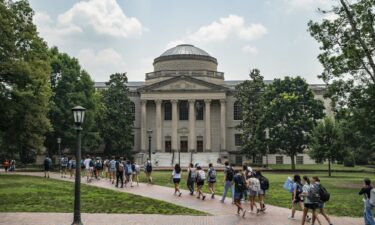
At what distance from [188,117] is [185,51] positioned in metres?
14.1

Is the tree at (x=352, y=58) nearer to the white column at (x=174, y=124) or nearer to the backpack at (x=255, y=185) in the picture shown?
the backpack at (x=255, y=185)

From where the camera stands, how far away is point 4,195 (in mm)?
21516

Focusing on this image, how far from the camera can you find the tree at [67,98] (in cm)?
4719

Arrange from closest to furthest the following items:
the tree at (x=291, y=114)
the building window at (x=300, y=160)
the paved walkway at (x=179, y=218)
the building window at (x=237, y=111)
Answer: the paved walkway at (x=179, y=218)
the tree at (x=291, y=114)
the building window at (x=300, y=160)
the building window at (x=237, y=111)

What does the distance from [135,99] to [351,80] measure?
1881 inches

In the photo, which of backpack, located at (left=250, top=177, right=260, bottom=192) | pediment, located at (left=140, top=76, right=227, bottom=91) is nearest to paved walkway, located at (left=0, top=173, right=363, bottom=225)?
backpack, located at (left=250, top=177, right=260, bottom=192)

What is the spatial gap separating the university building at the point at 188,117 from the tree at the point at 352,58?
33757 millimetres

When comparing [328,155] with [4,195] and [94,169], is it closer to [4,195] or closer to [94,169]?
[94,169]

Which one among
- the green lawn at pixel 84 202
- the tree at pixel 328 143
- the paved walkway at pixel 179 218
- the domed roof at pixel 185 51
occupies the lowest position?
the paved walkway at pixel 179 218

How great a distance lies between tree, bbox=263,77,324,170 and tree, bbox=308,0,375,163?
55.5 feet

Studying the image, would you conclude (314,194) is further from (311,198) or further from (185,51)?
(185,51)

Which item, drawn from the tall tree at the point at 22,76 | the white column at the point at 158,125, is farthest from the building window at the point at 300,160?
the tall tree at the point at 22,76

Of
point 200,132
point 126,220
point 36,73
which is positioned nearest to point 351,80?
point 126,220

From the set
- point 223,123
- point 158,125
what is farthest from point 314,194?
point 158,125
